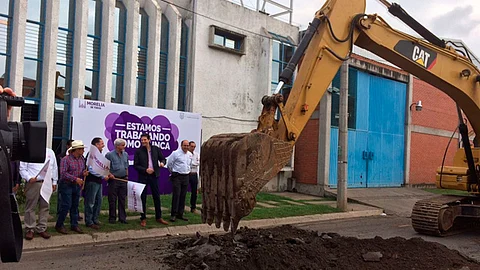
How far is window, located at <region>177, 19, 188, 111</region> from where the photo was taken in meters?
15.0

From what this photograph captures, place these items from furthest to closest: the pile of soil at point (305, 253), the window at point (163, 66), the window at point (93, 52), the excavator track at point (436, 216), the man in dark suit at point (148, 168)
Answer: the window at point (163, 66), the window at point (93, 52), the excavator track at point (436, 216), the man in dark suit at point (148, 168), the pile of soil at point (305, 253)

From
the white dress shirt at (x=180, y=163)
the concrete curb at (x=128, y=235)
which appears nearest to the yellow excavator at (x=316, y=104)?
the concrete curb at (x=128, y=235)

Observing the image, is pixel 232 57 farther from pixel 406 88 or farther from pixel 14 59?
pixel 406 88

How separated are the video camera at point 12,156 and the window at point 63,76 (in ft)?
34.5

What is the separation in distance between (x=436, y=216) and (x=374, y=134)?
34.8 ft

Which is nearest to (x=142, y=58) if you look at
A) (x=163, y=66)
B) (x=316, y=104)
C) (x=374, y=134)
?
(x=163, y=66)

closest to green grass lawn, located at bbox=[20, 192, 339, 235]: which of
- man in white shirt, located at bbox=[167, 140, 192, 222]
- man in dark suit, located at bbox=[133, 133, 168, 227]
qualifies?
man in white shirt, located at bbox=[167, 140, 192, 222]

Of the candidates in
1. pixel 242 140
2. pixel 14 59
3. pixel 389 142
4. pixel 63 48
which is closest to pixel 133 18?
pixel 63 48

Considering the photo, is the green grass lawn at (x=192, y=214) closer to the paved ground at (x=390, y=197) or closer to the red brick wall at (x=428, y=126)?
the paved ground at (x=390, y=197)

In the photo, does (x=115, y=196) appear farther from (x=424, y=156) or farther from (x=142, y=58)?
(x=424, y=156)

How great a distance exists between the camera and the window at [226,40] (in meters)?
15.1

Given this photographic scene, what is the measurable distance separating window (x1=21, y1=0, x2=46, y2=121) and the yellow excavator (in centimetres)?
803

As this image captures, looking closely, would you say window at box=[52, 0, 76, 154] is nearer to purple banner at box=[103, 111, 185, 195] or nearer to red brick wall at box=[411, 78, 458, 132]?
purple banner at box=[103, 111, 185, 195]

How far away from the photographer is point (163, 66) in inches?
577
